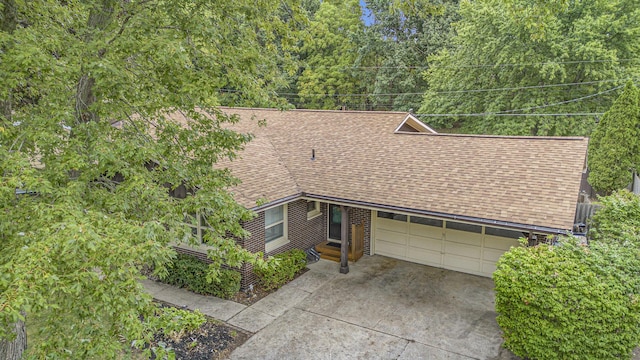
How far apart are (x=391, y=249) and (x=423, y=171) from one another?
9.31ft

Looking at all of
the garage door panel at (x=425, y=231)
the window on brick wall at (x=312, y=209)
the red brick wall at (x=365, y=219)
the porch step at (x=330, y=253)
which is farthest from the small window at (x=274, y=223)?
the garage door panel at (x=425, y=231)

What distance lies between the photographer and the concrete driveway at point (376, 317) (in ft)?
26.5

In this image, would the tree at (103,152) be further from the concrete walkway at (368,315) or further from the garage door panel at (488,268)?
the garage door panel at (488,268)

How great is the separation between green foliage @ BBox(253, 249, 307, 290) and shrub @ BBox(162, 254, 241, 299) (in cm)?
69

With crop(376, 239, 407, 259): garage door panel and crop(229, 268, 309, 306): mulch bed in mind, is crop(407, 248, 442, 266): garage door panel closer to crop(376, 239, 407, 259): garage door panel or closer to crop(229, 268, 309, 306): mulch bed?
crop(376, 239, 407, 259): garage door panel

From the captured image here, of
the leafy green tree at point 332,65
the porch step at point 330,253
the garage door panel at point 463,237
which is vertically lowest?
the porch step at point 330,253

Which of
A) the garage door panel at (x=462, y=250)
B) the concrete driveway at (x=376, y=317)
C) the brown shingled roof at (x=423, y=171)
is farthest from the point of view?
the garage door panel at (x=462, y=250)

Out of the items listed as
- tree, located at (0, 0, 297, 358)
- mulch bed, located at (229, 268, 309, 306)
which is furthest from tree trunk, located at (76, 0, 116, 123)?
mulch bed, located at (229, 268, 309, 306)

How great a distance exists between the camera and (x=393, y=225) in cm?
1277

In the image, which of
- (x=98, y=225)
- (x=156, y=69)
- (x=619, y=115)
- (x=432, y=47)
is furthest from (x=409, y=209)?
(x=432, y=47)

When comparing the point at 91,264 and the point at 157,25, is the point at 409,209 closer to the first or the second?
the point at 157,25

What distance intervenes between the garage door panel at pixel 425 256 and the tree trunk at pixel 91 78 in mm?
9548

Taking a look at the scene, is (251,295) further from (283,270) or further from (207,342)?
(207,342)

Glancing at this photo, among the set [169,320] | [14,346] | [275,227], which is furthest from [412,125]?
[14,346]
